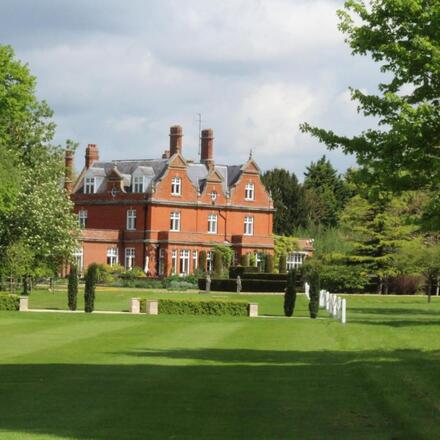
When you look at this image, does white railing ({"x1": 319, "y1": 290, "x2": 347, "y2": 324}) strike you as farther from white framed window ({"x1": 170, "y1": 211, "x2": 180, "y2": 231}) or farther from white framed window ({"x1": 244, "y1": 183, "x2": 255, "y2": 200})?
white framed window ({"x1": 244, "y1": 183, "x2": 255, "y2": 200})

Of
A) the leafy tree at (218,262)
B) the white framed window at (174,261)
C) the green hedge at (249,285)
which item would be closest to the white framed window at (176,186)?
the white framed window at (174,261)

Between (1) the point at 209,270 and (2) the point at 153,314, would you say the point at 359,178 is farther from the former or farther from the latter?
(1) the point at 209,270

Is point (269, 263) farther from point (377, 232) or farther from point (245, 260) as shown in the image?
point (377, 232)

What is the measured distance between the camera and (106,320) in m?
40.1

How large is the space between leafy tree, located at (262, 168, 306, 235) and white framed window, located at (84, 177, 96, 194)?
24539 millimetres

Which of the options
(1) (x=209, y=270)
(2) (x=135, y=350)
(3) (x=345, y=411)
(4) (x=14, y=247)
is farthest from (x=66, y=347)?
(1) (x=209, y=270)

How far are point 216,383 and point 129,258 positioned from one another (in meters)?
77.1

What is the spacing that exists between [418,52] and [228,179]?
78409 mm

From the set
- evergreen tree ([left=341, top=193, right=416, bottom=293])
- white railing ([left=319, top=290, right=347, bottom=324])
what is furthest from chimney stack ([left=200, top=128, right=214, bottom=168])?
white railing ([left=319, top=290, right=347, bottom=324])

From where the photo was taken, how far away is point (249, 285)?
76.7 metres

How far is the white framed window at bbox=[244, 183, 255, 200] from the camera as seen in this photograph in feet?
327

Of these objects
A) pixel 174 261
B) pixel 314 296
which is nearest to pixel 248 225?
pixel 174 261

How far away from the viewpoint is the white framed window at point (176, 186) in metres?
95.6

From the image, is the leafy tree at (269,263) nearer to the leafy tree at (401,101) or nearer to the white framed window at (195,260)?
the white framed window at (195,260)
